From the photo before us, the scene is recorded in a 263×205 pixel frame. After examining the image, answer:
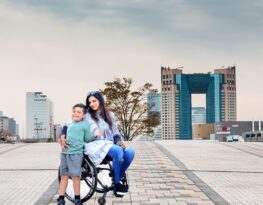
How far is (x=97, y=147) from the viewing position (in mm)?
6359

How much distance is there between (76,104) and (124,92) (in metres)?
38.7

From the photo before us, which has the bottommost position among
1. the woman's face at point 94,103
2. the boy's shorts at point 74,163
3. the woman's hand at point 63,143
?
the boy's shorts at point 74,163

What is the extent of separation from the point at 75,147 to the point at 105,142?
1.19 feet

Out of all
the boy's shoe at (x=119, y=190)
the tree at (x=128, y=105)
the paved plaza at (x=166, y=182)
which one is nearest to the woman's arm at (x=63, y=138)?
the boy's shoe at (x=119, y=190)

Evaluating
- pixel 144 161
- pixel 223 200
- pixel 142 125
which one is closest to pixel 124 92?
pixel 142 125

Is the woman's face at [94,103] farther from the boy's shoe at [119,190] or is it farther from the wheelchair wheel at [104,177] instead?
the boy's shoe at [119,190]

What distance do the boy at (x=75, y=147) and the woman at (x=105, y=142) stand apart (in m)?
0.09

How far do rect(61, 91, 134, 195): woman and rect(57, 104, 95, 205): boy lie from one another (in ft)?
0.31

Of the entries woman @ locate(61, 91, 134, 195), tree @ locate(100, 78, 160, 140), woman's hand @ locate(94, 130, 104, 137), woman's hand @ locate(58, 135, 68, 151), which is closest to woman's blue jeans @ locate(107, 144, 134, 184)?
woman @ locate(61, 91, 134, 195)

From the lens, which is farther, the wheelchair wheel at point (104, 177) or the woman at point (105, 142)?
the wheelchair wheel at point (104, 177)

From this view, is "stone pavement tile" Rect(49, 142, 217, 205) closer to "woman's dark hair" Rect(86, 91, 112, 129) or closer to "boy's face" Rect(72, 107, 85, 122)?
"woman's dark hair" Rect(86, 91, 112, 129)

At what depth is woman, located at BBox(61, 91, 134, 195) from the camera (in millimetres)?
6383

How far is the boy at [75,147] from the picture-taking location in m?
6.34

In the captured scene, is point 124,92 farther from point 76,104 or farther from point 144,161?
point 76,104
